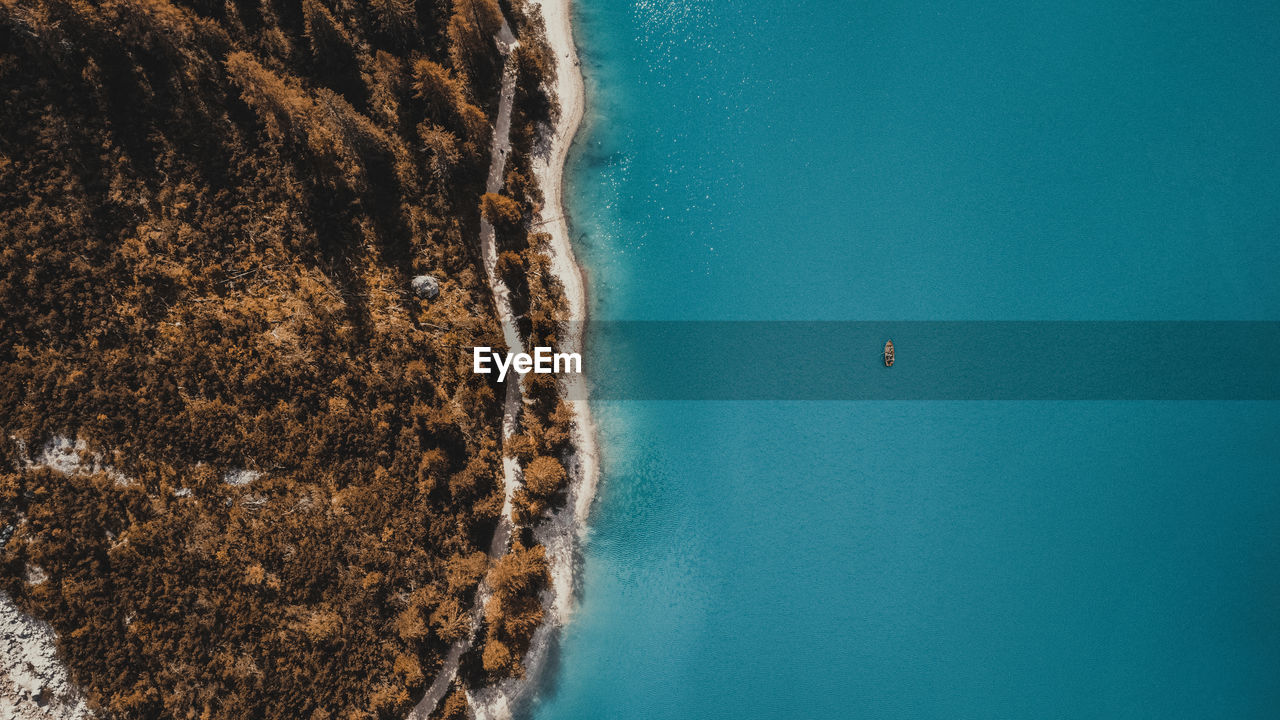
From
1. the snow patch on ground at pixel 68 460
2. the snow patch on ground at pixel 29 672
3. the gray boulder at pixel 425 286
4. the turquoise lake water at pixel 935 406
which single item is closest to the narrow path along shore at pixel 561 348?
the turquoise lake water at pixel 935 406

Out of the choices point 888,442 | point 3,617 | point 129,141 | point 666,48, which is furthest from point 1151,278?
point 3,617

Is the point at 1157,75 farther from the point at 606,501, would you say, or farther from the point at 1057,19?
the point at 606,501

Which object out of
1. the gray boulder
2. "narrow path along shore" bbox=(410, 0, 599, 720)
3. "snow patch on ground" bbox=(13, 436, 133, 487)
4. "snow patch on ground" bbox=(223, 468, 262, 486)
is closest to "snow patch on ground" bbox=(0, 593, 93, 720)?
"snow patch on ground" bbox=(13, 436, 133, 487)

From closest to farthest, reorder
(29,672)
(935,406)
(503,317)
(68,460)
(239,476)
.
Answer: (29,672) < (68,460) < (239,476) < (503,317) < (935,406)

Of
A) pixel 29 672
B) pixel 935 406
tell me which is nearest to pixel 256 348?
pixel 29 672
